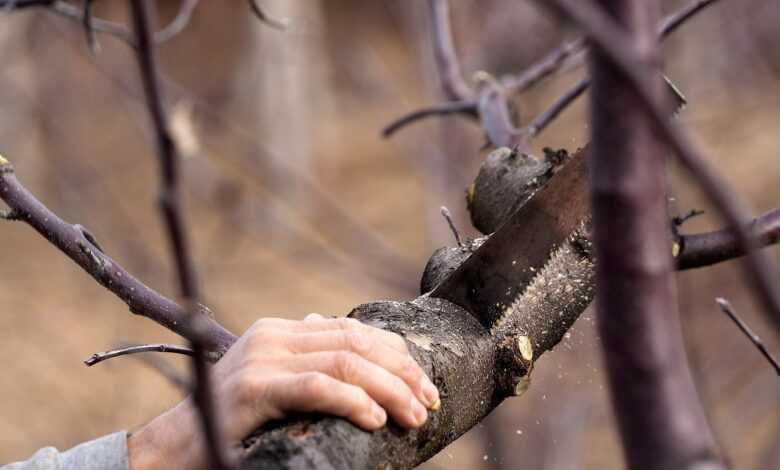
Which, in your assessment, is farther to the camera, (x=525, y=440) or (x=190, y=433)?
(x=525, y=440)

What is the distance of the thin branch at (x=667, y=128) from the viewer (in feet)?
1.13

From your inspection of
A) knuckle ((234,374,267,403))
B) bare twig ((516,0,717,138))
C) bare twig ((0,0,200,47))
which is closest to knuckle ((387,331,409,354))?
knuckle ((234,374,267,403))

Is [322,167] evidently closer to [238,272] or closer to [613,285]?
[238,272]

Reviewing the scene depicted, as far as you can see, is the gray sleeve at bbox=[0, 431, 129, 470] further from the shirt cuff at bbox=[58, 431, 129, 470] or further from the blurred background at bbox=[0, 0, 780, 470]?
the blurred background at bbox=[0, 0, 780, 470]

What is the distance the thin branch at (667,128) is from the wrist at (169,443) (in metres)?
0.56

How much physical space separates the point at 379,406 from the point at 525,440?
2.09m

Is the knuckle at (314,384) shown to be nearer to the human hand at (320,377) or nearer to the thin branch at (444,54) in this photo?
the human hand at (320,377)

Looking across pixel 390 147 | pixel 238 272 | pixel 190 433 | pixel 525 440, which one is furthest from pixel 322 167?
pixel 190 433

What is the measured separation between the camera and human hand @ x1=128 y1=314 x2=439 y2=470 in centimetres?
68

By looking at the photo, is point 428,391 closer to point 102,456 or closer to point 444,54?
point 102,456

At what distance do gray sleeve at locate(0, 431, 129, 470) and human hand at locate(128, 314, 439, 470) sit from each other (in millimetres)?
192

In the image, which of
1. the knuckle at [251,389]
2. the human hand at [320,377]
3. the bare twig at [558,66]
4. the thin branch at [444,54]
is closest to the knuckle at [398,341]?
the human hand at [320,377]

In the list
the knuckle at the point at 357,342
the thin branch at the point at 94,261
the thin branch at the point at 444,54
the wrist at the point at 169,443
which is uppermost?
the thin branch at the point at 444,54

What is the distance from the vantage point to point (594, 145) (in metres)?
0.44
